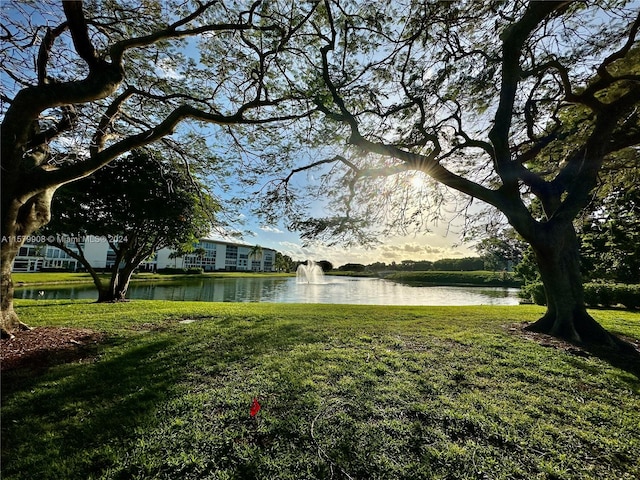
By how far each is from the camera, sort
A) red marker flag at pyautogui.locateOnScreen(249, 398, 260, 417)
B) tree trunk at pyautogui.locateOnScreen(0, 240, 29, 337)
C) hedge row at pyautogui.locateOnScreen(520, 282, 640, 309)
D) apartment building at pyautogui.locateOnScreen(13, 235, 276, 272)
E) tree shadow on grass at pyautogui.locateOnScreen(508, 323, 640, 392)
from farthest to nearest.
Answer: apartment building at pyautogui.locateOnScreen(13, 235, 276, 272)
hedge row at pyautogui.locateOnScreen(520, 282, 640, 309)
tree trunk at pyautogui.locateOnScreen(0, 240, 29, 337)
tree shadow on grass at pyautogui.locateOnScreen(508, 323, 640, 392)
red marker flag at pyautogui.locateOnScreen(249, 398, 260, 417)

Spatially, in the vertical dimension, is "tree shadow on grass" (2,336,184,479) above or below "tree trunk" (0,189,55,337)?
below

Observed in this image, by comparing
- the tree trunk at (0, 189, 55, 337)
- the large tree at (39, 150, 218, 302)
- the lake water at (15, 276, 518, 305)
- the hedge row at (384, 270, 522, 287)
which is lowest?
the lake water at (15, 276, 518, 305)

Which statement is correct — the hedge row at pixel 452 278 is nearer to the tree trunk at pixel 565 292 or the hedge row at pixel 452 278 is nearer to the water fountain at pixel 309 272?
the water fountain at pixel 309 272

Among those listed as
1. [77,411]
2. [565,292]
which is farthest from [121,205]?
[565,292]

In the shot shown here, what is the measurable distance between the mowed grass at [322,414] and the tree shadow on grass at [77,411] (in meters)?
0.01

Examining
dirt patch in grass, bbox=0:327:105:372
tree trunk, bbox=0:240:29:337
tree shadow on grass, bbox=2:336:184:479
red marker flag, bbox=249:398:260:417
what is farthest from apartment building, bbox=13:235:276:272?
red marker flag, bbox=249:398:260:417

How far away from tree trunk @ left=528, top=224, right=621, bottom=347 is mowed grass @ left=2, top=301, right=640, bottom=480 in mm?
1477

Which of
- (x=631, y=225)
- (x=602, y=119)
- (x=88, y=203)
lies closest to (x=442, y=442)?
(x=602, y=119)

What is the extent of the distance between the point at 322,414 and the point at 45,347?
4902 millimetres

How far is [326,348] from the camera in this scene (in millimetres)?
4738

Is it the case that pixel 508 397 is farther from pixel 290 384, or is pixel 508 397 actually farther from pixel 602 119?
pixel 602 119

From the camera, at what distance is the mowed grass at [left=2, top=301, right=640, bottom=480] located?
6.51 ft

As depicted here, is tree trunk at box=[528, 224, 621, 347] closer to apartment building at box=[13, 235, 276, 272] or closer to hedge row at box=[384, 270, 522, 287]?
apartment building at box=[13, 235, 276, 272]

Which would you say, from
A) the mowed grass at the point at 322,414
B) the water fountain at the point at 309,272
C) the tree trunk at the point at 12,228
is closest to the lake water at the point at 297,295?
the water fountain at the point at 309,272
